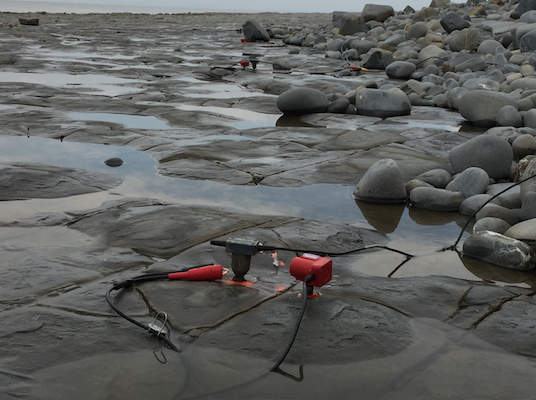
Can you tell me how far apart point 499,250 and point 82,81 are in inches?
360

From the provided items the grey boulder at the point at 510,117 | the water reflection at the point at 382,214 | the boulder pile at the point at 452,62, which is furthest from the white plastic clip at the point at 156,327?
the grey boulder at the point at 510,117

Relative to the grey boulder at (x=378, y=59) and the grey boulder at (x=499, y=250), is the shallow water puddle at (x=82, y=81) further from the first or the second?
the grey boulder at (x=499, y=250)

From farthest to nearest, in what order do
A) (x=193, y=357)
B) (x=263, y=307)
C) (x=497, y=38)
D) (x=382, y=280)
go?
(x=497, y=38)
(x=382, y=280)
(x=263, y=307)
(x=193, y=357)

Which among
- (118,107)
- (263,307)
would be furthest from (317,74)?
(263,307)

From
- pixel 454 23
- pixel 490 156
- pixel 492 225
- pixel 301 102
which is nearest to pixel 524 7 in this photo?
pixel 454 23

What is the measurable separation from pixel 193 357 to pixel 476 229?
87.1 inches

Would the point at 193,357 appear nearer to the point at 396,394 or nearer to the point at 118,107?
the point at 396,394

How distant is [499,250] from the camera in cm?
334

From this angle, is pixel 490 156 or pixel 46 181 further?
pixel 490 156

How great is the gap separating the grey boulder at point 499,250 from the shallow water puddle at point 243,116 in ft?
13.5

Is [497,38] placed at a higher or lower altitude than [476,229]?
higher

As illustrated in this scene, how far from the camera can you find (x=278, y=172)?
5.17m

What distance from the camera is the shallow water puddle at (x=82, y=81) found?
32.0ft

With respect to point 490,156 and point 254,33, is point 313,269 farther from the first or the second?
point 254,33
